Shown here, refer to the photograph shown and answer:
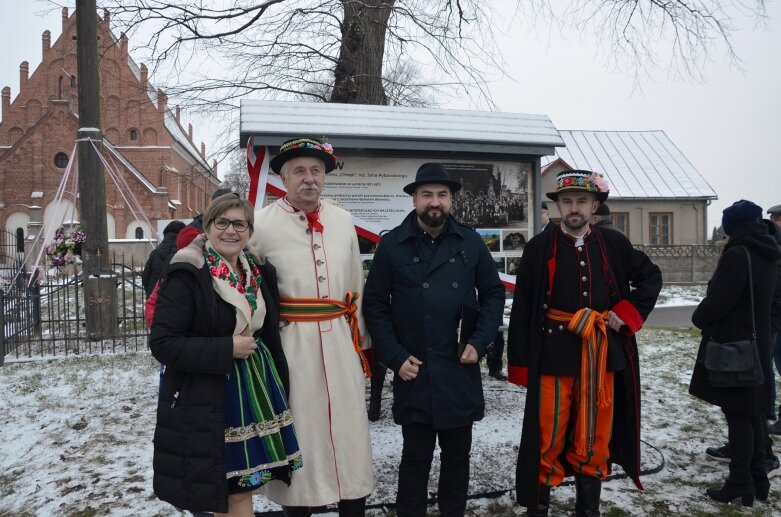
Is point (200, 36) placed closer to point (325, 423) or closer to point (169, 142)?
point (325, 423)

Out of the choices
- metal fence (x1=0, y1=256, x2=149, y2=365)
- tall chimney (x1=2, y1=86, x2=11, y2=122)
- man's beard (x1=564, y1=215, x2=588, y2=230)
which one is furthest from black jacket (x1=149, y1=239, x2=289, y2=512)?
tall chimney (x1=2, y1=86, x2=11, y2=122)

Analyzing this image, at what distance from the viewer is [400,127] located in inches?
169

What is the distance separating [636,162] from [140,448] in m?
27.9

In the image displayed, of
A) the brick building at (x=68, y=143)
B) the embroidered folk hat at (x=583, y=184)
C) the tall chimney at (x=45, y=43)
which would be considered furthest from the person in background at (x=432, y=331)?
the tall chimney at (x=45, y=43)

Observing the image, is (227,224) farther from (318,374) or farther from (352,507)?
(352,507)

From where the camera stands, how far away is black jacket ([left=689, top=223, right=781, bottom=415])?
3.53m

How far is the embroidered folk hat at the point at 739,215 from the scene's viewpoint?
11.8ft

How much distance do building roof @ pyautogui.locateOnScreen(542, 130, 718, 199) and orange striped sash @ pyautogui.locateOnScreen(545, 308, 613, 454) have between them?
73.1 ft

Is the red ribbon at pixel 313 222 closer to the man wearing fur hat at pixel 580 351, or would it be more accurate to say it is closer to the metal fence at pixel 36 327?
the man wearing fur hat at pixel 580 351

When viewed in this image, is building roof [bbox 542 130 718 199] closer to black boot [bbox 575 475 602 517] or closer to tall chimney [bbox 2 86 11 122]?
black boot [bbox 575 475 602 517]

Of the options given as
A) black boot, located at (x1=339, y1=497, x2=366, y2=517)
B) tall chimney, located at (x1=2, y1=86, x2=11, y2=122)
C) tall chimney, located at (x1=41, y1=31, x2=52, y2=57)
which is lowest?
black boot, located at (x1=339, y1=497, x2=366, y2=517)

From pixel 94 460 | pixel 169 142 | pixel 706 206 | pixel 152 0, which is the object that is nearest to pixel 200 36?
pixel 152 0

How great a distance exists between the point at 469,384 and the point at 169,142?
3880cm

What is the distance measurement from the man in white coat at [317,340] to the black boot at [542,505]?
99cm
